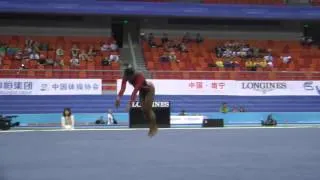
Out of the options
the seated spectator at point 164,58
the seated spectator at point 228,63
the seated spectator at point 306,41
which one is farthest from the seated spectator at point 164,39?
the seated spectator at point 306,41

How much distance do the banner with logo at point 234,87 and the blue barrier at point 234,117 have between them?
4.20 feet

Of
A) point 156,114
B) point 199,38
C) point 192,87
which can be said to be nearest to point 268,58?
point 199,38

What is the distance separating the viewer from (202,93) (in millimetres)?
27484

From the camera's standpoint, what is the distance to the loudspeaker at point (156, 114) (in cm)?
2375

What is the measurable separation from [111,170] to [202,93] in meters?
18.3

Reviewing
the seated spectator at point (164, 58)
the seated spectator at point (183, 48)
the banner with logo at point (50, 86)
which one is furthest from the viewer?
the seated spectator at point (183, 48)

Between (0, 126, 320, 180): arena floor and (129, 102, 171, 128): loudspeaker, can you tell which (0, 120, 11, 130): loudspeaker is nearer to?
(129, 102, 171, 128): loudspeaker

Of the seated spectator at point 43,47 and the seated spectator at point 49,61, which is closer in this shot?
the seated spectator at point 49,61

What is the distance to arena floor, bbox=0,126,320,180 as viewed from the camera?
881cm

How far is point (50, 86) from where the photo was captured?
26.0 metres

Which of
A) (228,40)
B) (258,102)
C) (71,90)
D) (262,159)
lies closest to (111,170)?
(262,159)

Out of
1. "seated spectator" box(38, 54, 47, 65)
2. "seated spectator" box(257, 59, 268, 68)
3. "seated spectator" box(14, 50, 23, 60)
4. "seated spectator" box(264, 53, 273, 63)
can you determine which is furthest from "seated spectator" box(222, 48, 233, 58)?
"seated spectator" box(14, 50, 23, 60)

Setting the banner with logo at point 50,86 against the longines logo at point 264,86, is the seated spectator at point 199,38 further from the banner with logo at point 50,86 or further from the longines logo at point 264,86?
the banner with logo at point 50,86

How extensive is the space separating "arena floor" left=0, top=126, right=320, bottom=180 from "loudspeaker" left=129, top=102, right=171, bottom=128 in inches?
305
